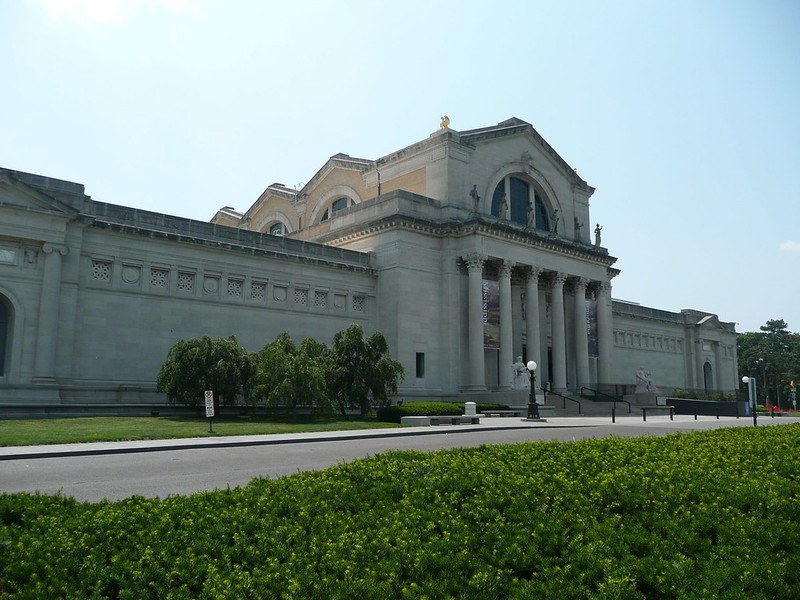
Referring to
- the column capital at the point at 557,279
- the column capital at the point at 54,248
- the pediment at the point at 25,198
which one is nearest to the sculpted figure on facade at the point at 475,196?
the column capital at the point at 557,279

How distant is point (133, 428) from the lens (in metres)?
26.5

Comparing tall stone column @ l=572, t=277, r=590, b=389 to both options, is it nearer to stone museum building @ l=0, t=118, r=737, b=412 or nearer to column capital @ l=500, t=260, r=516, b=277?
stone museum building @ l=0, t=118, r=737, b=412

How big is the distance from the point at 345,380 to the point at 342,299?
1111 centimetres

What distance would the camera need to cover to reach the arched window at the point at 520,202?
180 feet

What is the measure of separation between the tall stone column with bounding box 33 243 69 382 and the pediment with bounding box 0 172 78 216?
1.75 metres

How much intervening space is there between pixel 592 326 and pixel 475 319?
1612cm

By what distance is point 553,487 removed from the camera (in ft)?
28.2

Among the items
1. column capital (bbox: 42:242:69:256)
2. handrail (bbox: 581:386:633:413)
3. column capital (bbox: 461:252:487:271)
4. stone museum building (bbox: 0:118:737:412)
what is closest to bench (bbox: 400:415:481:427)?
stone museum building (bbox: 0:118:737:412)

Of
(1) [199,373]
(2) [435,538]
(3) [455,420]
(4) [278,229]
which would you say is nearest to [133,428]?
(1) [199,373]

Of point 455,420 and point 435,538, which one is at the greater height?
point 455,420

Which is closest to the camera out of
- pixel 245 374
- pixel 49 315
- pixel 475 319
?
pixel 49 315

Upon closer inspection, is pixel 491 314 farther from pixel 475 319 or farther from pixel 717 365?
pixel 717 365

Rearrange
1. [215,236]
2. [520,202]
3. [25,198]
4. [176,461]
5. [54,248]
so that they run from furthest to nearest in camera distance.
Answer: [520,202] < [215,236] < [54,248] < [25,198] < [176,461]

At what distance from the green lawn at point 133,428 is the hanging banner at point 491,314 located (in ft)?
56.9
